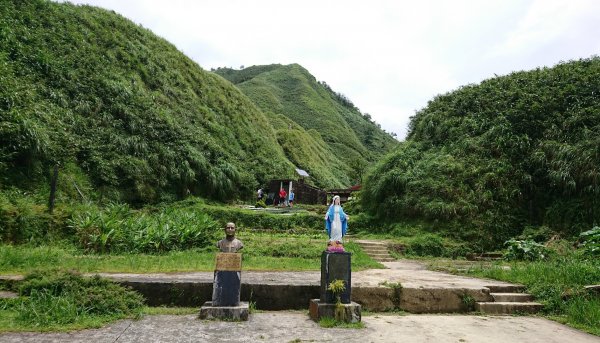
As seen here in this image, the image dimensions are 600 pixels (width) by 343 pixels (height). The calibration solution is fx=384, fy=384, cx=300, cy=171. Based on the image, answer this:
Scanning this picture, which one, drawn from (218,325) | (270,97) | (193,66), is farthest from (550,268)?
A: (270,97)

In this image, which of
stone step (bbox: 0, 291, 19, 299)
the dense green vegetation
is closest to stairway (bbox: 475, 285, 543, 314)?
the dense green vegetation

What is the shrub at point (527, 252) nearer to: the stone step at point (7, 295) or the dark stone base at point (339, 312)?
the dark stone base at point (339, 312)

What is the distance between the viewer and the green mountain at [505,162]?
15.6 m

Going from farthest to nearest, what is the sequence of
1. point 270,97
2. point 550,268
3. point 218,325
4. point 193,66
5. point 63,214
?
point 270,97 → point 193,66 → point 63,214 → point 550,268 → point 218,325

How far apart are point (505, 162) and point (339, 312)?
48.4ft

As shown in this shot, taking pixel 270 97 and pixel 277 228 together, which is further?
pixel 270 97

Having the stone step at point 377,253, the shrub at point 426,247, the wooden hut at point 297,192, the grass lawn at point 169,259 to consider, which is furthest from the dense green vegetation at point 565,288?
the wooden hut at point 297,192

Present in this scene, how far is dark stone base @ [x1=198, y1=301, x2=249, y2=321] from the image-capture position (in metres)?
5.99

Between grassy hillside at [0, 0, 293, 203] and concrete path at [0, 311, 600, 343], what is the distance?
1104 centimetres

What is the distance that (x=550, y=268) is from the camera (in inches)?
332

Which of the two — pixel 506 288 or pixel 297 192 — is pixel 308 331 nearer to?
pixel 506 288

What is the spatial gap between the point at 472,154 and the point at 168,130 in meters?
16.5

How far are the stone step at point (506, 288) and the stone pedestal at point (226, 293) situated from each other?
5107 mm

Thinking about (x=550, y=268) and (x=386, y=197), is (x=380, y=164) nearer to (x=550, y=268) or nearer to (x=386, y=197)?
(x=386, y=197)
